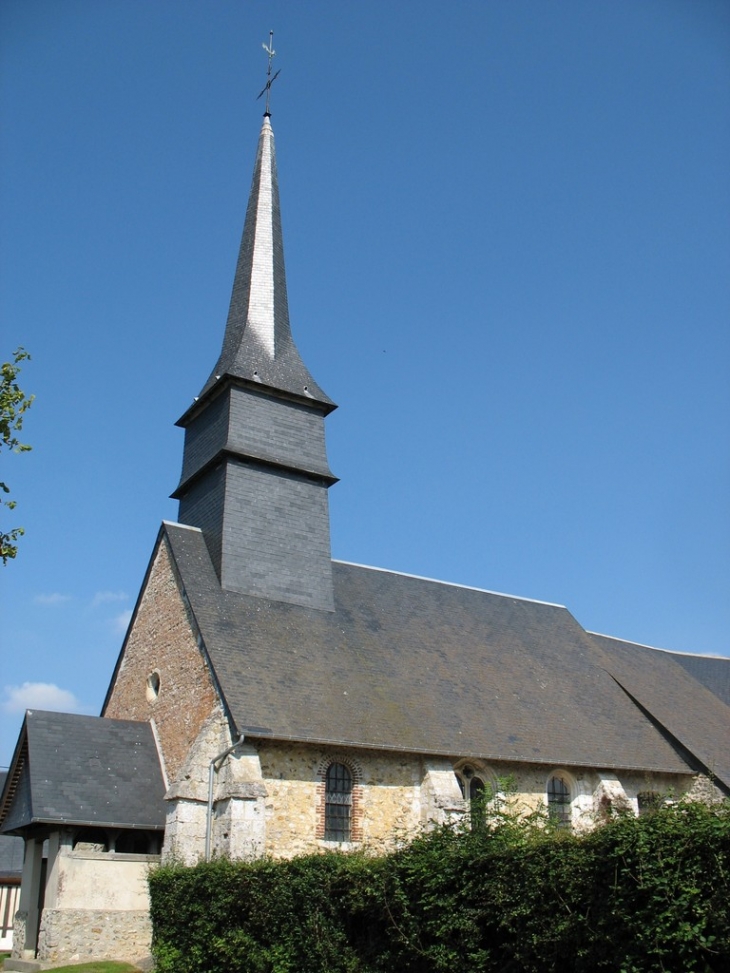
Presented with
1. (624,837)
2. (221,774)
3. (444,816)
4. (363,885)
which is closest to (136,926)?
(221,774)

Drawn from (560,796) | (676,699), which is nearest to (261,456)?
(560,796)

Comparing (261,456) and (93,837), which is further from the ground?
(261,456)

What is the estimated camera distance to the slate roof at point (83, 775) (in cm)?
1606

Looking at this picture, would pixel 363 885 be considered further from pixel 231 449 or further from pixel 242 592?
pixel 231 449

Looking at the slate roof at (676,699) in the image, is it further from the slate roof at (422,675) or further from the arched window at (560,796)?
the arched window at (560,796)

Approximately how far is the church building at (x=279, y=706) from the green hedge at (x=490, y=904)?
2.93 metres

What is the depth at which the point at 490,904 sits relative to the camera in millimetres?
8664

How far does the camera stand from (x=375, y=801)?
1714 cm

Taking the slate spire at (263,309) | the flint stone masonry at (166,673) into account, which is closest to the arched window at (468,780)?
the flint stone masonry at (166,673)

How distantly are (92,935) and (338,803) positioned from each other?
476 centimetres

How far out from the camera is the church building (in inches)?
625

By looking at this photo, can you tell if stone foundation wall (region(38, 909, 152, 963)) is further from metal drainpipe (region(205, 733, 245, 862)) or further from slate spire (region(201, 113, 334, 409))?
slate spire (region(201, 113, 334, 409))

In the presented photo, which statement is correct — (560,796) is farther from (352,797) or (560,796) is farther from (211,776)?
(211,776)

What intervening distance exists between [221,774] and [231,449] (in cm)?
759
